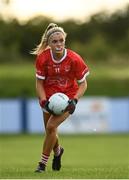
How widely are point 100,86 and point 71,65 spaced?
37.0 meters

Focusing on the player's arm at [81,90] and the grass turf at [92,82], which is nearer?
the player's arm at [81,90]

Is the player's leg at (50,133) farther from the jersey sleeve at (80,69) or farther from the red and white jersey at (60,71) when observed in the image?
the jersey sleeve at (80,69)

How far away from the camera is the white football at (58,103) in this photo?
13.0 metres

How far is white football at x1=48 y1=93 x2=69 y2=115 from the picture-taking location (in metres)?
13.0

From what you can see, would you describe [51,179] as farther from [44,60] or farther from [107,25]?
[107,25]

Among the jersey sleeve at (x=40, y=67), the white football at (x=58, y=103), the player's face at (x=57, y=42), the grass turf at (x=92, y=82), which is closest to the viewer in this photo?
the white football at (x=58, y=103)

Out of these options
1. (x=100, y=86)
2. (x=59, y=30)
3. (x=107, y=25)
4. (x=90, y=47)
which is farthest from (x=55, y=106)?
(x=107, y=25)

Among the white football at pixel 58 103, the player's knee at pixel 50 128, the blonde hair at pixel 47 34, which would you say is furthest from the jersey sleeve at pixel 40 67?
the player's knee at pixel 50 128

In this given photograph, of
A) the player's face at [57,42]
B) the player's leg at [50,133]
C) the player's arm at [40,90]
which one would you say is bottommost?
the player's leg at [50,133]

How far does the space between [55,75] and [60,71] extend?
104 mm

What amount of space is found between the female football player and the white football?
9cm

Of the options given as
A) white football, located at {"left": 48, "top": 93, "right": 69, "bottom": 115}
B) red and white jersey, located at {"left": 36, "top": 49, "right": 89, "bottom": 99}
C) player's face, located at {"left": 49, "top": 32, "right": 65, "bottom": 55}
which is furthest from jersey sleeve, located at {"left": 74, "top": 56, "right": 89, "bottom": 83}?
white football, located at {"left": 48, "top": 93, "right": 69, "bottom": 115}

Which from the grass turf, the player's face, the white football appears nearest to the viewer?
the white football

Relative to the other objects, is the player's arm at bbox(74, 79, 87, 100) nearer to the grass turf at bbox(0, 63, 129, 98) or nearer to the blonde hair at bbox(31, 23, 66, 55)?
the blonde hair at bbox(31, 23, 66, 55)
